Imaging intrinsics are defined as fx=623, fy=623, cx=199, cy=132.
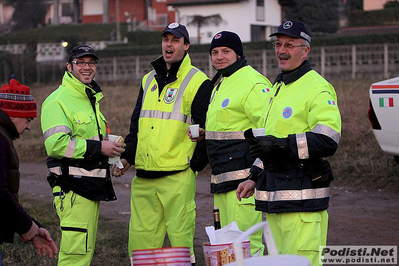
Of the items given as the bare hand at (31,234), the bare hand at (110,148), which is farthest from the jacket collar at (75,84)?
the bare hand at (31,234)

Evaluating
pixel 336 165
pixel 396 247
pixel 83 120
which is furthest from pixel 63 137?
pixel 336 165

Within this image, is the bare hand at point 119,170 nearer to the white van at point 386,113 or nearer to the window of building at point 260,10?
the white van at point 386,113

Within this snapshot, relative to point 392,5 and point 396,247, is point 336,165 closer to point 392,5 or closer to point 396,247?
Result: point 396,247

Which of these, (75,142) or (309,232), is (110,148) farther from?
(309,232)

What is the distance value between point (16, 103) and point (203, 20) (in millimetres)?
40077

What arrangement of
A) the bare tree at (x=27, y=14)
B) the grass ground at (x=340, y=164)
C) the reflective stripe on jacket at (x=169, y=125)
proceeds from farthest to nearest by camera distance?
1. the bare tree at (x=27, y=14)
2. the grass ground at (x=340, y=164)
3. the reflective stripe on jacket at (x=169, y=125)

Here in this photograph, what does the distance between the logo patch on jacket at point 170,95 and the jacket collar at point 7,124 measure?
1867 millimetres

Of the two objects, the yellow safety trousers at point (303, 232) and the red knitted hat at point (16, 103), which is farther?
the red knitted hat at point (16, 103)

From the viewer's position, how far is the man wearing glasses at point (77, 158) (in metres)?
5.39

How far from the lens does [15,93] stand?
4680 millimetres

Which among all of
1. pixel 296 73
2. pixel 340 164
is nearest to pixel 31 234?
pixel 296 73

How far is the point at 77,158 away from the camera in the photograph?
543cm

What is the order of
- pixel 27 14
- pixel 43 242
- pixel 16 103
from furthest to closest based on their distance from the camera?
pixel 27 14 → pixel 16 103 → pixel 43 242

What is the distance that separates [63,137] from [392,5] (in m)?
33.6
